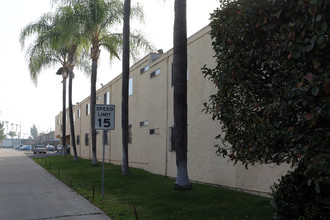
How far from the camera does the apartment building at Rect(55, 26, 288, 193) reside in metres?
12.7

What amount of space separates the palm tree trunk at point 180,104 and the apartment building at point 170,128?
5.17ft

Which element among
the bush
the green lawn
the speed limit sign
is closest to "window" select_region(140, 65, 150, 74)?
the green lawn

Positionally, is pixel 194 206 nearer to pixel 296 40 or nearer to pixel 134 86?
pixel 296 40

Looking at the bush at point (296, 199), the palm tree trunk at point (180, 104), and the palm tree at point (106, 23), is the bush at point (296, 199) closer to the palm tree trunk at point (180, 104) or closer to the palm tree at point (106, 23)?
the palm tree trunk at point (180, 104)

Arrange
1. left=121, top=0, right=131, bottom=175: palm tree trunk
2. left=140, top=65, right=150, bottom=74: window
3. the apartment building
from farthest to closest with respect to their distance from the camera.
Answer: left=140, top=65, right=150, bottom=74: window → left=121, top=0, right=131, bottom=175: palm tree trunk → the apartment building

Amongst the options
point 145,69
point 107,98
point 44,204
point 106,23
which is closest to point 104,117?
point 44,204

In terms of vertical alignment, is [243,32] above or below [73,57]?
below

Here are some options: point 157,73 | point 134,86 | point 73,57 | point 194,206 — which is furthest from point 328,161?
point 73,57

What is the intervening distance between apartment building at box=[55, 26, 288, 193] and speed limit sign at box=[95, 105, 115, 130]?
13.6ft

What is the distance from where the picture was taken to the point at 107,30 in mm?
24062

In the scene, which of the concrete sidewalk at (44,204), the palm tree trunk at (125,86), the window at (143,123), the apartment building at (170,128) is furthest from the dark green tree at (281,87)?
the window at (143,123)

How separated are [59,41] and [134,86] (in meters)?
5.65

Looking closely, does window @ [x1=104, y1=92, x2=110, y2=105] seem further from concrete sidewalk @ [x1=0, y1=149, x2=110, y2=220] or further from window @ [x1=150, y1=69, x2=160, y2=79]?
concrete sidewalk @ [x1=0, y1=149, x2=110, y2=220]

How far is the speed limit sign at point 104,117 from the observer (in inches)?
452
